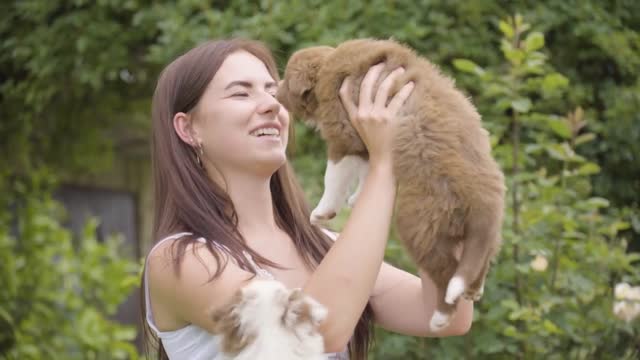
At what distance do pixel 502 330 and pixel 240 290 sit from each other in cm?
148

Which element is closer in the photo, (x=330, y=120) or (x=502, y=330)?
(x=330, y=120)

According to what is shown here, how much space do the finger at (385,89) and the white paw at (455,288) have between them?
35 centimetres

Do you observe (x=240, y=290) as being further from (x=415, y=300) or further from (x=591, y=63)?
(x=591, y=63)

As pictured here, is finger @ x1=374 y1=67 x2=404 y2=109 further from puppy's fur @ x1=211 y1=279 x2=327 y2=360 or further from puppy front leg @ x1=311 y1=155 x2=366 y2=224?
puppy's fur @ x1=211 y1=279 x2=327 y2=360

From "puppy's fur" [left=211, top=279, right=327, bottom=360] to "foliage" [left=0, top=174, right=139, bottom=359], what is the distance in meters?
3.19

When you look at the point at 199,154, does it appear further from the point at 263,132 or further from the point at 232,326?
the point at 232,326

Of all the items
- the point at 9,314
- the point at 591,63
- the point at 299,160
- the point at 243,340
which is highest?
the point at 243,340

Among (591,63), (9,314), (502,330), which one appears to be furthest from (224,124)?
(9,314)

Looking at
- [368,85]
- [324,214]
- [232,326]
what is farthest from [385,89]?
[232,326]

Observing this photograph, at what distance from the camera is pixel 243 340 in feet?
5.66

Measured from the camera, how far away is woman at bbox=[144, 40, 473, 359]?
1.82m

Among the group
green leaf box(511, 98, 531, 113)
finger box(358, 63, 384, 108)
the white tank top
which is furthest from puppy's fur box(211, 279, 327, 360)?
green leaf box(511, 98, 531, 113)

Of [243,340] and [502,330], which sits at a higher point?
[243,340]

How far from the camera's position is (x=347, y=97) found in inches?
72.0
